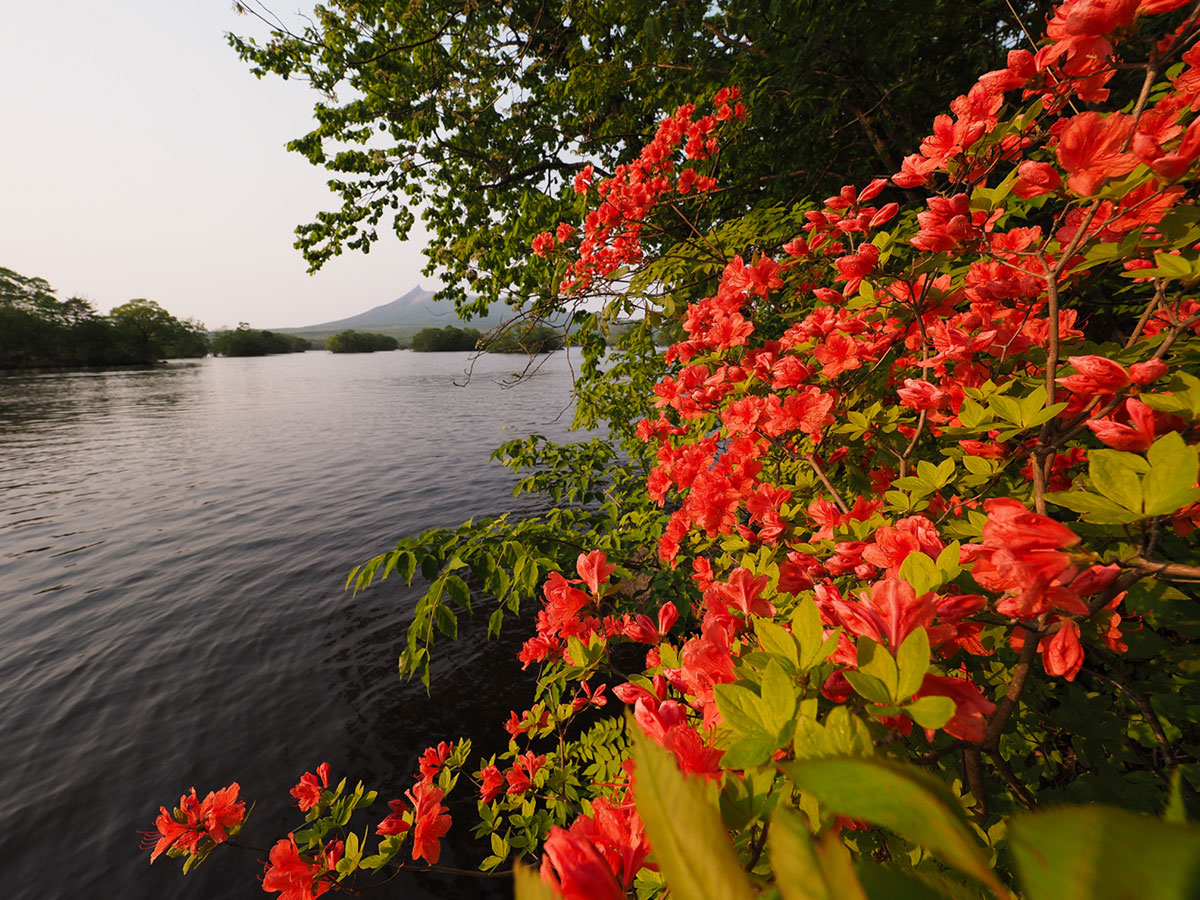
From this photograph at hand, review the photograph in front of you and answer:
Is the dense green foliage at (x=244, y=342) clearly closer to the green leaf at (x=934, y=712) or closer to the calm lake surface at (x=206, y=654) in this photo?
the calm lake surface at (x=206, y=654)

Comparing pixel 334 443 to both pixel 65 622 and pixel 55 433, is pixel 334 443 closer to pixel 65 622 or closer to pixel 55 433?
pixel 65 622

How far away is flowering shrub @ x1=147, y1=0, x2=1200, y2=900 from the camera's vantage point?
13.6 inches

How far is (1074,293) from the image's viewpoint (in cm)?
188

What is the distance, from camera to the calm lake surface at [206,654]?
4.96 m

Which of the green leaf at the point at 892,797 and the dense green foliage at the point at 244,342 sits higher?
the dense green foliage at the point at 244,342

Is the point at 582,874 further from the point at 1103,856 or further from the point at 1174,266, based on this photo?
the point at 1174,266

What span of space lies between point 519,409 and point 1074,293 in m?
27.0

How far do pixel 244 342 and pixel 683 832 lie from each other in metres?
121

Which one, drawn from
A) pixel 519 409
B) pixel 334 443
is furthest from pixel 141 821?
pixel 519 409

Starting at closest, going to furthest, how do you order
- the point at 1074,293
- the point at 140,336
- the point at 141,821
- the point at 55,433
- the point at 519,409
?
the point at 1074,293, the point at 141,821, the point at 55,433, the point at 519,409, the point at 140,336

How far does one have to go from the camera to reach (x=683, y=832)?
1.09 ft

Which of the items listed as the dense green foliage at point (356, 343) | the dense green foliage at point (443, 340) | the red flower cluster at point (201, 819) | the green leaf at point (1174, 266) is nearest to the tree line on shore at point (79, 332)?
the dense green foliage at point (443, 340)

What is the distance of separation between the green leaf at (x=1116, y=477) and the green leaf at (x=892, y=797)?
737 millimetres

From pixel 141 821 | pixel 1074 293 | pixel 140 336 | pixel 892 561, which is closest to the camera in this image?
pixel 892 561
